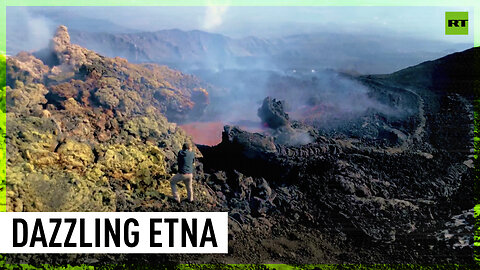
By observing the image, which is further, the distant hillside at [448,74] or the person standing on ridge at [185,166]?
the distant hillside at [448,74]

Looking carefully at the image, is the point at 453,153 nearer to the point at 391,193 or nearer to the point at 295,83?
the point at 391,193

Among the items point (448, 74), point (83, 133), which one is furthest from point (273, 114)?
point (448, 74)

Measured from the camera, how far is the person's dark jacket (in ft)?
34.2

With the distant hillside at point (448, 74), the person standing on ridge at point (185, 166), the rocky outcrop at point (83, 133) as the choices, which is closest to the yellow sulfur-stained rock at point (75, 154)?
the rocky outcrop at point (83, 133)

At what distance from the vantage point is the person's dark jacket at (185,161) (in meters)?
10.4

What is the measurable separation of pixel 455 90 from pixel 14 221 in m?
19.2

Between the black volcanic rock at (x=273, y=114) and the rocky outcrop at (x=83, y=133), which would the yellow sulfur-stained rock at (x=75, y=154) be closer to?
the rocky outcrop at (x=83, y=133)

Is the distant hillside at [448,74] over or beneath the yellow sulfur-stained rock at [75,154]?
over

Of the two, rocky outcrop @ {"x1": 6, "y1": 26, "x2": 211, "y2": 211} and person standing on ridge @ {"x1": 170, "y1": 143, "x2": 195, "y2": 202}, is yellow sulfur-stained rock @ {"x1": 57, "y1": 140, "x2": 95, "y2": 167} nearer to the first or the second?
rocky outcrop @ {"x1": 6, "y1": 26, "x2": 211, "y2": 211}

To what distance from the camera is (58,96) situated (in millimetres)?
13727

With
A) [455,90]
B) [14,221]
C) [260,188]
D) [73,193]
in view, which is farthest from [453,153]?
[14,221]

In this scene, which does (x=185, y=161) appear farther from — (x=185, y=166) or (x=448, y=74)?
(x=448, y=74)

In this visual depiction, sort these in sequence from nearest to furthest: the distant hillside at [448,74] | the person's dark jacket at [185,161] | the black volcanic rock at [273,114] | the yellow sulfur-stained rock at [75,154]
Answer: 1. the person's dark jacket at [185,161]
2. the yellow sulfur-stained rock at [75,154]
3. the black volcanic rock at [273,114]
4. the distant hillside at [448,74]

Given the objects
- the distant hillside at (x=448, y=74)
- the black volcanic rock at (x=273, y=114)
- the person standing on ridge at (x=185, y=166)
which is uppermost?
the distant hillside at (x=448, y=74)
